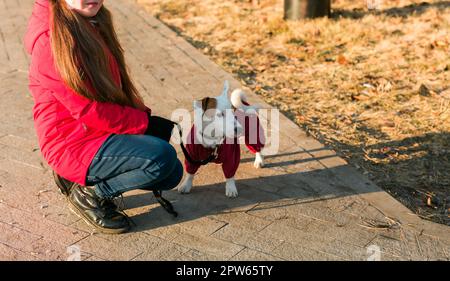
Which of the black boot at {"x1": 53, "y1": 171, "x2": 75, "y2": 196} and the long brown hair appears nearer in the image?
the long brown hair

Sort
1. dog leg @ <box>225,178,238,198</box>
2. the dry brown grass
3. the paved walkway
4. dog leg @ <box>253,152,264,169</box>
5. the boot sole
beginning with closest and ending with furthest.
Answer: the paved walkway < the boot sole < dog leg @ <box>225,178,238,198</box> < dog leg @ <box>253,152,264,169</box> < the dry brown grass

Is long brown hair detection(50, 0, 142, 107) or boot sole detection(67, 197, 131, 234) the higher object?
long brown hair detection(50, 0, 142, 107)

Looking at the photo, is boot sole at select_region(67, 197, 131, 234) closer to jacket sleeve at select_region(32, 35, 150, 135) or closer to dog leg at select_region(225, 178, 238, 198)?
jacket sleeve at select_region(32, 35, 150, 135)

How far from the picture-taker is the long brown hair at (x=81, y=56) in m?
3.49

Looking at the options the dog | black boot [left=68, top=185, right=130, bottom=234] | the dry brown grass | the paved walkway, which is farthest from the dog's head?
the dry brown grass

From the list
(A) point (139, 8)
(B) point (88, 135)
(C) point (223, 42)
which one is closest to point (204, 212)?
(B) point (88, 135)

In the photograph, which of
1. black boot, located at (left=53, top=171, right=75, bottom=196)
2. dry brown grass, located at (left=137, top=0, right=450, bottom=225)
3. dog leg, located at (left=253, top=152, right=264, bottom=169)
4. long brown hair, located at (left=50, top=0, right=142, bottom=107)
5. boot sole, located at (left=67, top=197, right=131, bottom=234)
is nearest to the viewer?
long brown hair, located at (left=50, top=0, right=142, bottom=107)

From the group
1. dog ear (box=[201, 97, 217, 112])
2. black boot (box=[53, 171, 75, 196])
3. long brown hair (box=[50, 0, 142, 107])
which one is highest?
long brown hair (box=[50, 0, 142, 107])

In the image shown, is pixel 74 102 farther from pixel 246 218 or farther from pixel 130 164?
pixel 246 218

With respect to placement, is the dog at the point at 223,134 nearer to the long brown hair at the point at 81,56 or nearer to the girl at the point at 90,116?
the girl at the point at 90,116

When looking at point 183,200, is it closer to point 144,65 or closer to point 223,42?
point 144,65

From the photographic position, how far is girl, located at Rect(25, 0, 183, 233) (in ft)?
11.6

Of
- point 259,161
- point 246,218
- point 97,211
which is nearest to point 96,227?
point 97,211

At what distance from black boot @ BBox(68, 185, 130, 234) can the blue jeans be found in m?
0.10
